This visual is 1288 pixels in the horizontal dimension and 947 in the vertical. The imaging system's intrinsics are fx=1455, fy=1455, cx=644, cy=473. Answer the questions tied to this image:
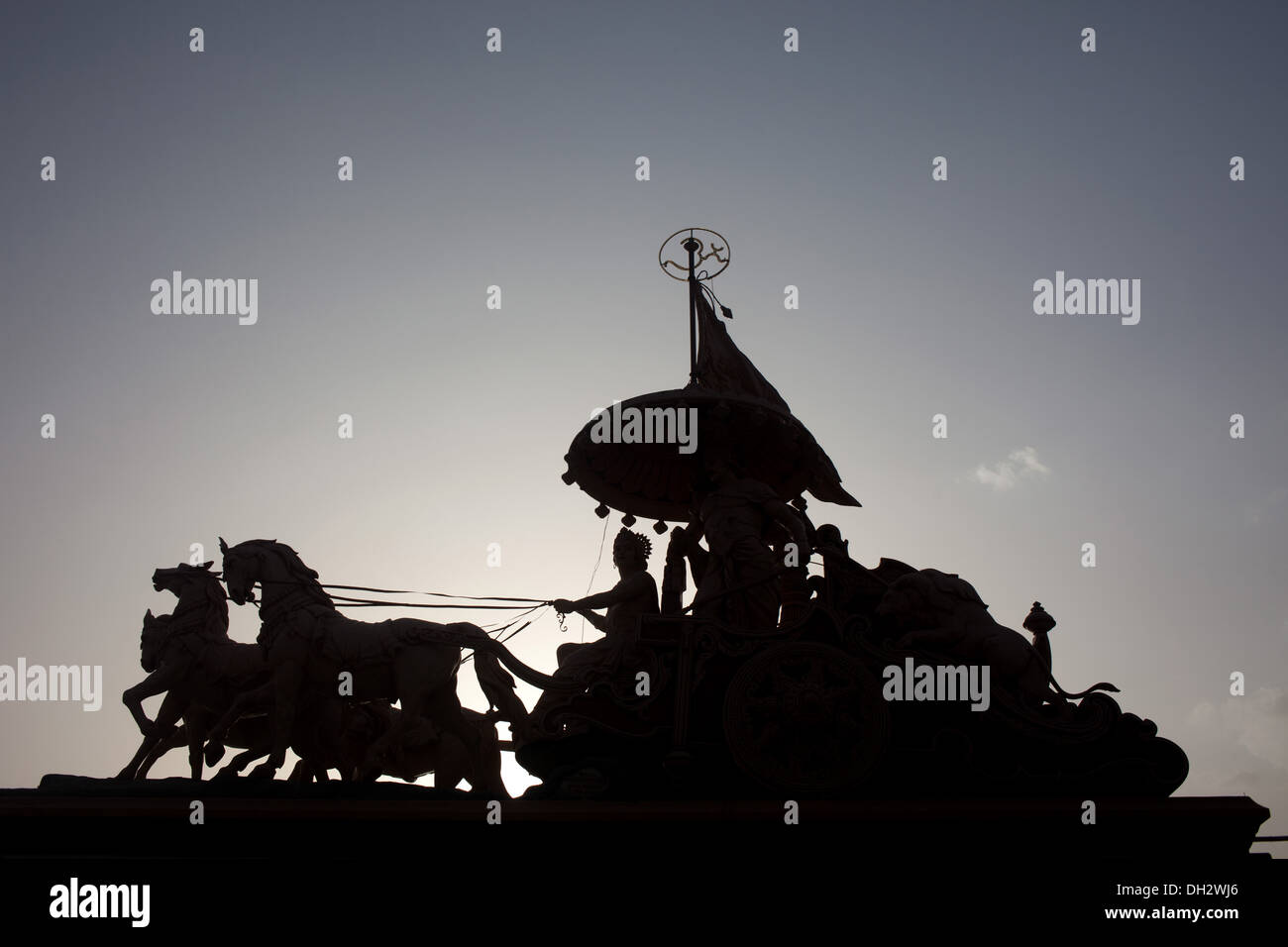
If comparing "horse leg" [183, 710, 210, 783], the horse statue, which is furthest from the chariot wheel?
"horse leg" [183, 710, 210, 783]

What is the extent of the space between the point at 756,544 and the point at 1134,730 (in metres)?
4.03

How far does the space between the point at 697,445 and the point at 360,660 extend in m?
4.30

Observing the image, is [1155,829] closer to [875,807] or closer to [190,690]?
[875,807]

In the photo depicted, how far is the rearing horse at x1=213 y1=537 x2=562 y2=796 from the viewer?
1402 centimetres

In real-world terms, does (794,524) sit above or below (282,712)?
above

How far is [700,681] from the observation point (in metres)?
13.5

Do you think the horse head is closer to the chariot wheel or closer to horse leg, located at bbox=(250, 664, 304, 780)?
horse leg, located at bbox=(250, 664, 304, 780)

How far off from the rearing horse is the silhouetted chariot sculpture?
2 cm

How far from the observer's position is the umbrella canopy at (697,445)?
15484mm

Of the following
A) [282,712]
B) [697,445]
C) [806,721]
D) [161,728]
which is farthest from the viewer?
[697,445]

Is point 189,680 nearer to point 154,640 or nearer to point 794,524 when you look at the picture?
point 154,640

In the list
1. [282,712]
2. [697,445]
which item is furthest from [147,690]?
[697,445]

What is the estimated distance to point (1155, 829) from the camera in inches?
500
